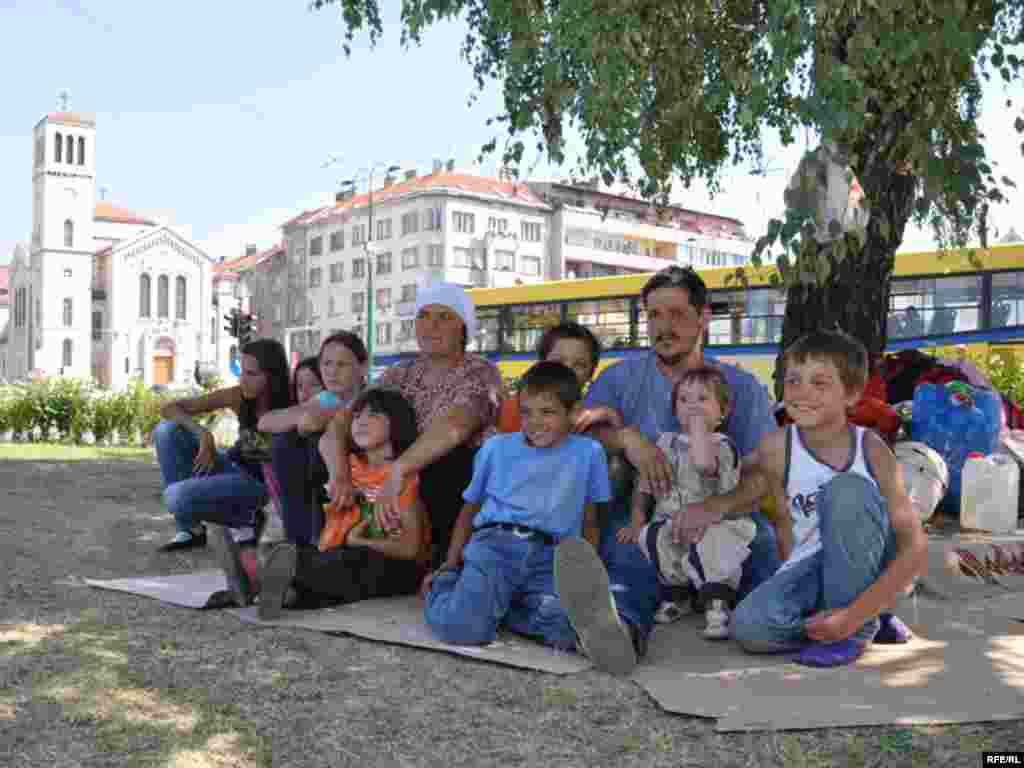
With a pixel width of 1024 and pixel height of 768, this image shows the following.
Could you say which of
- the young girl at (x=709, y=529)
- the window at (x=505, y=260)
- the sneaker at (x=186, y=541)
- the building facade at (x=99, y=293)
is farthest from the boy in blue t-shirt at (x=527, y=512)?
the building facade at (x=99, y=293)

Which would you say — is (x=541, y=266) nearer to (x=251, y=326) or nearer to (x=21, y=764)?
(x=251, y=326)

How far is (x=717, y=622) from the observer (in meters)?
4.14

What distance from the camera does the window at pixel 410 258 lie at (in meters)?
72.1

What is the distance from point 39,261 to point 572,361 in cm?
9340

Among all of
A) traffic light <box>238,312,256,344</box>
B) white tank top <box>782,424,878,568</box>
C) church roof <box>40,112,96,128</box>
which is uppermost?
church roof <box>40,112,96,128</box>

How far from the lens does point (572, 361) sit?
16.6 ft

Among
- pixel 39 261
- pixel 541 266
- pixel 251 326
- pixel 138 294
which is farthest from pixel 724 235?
pixel 251 326

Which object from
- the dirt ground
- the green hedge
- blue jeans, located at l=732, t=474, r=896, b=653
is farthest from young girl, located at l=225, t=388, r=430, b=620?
the green hedge

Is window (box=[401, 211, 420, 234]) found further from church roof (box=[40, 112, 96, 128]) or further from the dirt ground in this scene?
the dirt ground

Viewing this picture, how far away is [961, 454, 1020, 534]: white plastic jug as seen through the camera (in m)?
6.21

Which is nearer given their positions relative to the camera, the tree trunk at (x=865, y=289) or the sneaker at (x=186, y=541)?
the sneaker at (x=186, y=541)

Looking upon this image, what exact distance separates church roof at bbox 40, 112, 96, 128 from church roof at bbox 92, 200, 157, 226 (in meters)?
8.06

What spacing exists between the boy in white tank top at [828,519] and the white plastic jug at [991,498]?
268 cm

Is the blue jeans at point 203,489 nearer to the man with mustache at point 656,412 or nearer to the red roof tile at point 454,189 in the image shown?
the man with mustache at point 656,412
